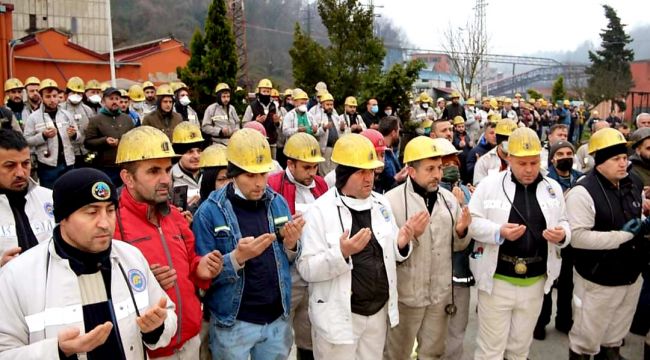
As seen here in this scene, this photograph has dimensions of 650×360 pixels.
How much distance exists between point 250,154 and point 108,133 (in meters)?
4.96

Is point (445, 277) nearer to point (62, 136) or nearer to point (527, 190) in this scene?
point (527, 190)

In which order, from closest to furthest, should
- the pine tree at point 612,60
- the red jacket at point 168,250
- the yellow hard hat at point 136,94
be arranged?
1. the red jacket at point 168,250
2. the yellow hard hat at point 136,94
3. the pine tree at point 612,60

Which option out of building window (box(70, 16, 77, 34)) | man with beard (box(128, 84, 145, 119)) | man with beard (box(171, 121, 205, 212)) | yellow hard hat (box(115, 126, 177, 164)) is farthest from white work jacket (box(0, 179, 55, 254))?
building window (box(70, 16, 77, 34))

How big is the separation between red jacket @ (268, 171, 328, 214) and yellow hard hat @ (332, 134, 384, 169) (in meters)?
0.75

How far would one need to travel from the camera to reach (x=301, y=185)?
15.0 feet

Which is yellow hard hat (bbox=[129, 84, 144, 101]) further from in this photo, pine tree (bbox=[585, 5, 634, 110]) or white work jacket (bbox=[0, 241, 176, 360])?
pine tree (bbox=[585, 5, 634, 110])

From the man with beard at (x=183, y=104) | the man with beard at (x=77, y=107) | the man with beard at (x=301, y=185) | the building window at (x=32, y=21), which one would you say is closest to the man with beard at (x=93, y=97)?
the man with beard at (x=77, y=107)

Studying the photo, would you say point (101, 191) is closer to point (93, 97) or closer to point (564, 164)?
point (564, 164)

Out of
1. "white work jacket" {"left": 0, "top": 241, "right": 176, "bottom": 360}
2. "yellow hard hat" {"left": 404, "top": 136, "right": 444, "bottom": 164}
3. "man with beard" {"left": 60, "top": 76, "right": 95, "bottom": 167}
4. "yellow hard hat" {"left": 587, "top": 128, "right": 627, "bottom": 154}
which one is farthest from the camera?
"man with beard" {"left": 60, "top": 76, "right": 95, "bottom": 167}

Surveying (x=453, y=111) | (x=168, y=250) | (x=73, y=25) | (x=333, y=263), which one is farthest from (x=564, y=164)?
(x=73, y=25)

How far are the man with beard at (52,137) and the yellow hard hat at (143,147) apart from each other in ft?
17.4

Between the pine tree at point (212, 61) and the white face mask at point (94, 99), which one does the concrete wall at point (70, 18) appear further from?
the white face mask at point (94, 99)

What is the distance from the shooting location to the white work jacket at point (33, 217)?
3.31 metres

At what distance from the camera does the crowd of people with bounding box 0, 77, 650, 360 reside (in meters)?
2.54
